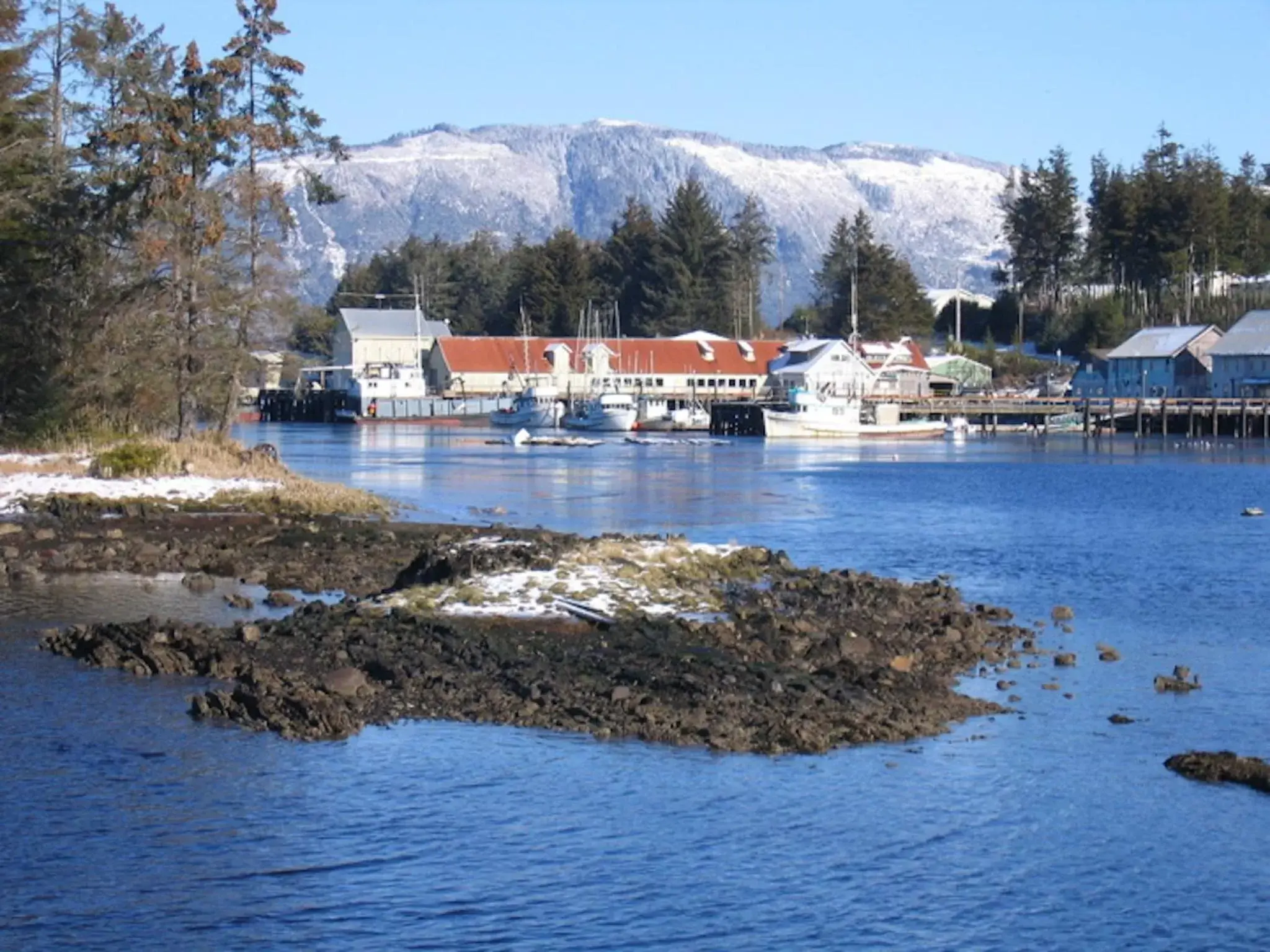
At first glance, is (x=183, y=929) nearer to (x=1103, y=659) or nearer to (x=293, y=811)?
(x=293, y=811)

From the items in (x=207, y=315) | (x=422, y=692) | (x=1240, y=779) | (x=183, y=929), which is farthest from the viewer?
(x=207, y=315)

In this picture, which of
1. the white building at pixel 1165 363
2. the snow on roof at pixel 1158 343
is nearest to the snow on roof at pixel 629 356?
the white building at pixel 1165 363

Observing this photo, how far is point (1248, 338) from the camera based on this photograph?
Result: 104 metres

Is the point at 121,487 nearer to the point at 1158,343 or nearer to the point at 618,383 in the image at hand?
the point at 618,383

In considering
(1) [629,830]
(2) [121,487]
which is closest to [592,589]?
(1) [629,830]

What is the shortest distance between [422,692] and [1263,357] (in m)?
94.2

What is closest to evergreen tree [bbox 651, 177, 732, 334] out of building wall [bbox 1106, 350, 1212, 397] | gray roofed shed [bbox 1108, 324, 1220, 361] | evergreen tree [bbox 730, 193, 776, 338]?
evergreen tree [bbox 730, 193, 776, 338]

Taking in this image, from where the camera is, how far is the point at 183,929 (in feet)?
36.9

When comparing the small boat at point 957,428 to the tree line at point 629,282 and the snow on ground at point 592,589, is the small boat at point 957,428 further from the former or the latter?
the snow on ground at point 592,589

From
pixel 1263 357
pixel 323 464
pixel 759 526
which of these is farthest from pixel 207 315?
pixel 1263 357

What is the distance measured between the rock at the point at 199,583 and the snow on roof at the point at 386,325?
105 meters

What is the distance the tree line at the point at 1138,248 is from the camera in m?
124

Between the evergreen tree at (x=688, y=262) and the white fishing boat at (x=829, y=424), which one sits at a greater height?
the evergreen tree at (x=688, y=262)

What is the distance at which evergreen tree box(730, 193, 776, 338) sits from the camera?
143375 mm
